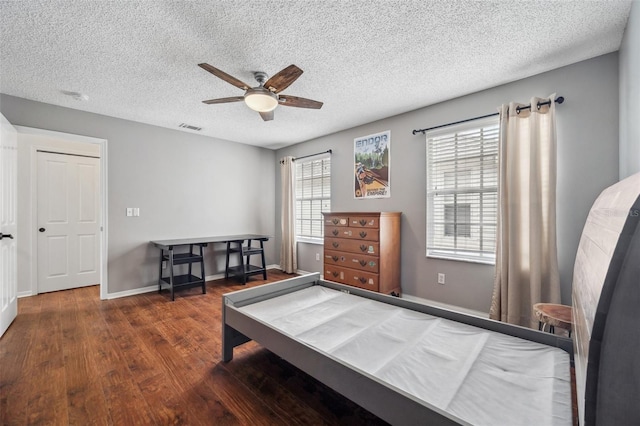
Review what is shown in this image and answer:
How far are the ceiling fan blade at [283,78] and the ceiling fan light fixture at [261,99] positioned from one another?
0.05 meters

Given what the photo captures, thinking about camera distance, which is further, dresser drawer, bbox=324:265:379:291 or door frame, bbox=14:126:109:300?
door frame, bbox=14:126:109:300

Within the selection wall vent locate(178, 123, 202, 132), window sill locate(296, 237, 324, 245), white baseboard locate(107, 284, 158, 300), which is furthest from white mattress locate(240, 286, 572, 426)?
wall vent locate(178, 123, 202, 132)

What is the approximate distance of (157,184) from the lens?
4.09m

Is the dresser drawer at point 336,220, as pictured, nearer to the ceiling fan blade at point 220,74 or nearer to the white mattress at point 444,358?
the white mattress at point 444,358

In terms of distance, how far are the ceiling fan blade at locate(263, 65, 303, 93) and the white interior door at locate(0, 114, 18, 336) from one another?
8.01 feet

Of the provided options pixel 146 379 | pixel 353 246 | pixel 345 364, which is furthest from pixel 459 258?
pixel 146 379

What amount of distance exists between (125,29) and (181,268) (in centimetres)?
332

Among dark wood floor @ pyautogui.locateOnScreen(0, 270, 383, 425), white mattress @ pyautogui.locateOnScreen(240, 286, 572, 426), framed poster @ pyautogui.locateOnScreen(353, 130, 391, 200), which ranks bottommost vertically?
dark wood floor @ pyautogui.locateOnScreen(0, 270, 383, 425)

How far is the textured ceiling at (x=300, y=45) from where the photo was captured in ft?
5.80

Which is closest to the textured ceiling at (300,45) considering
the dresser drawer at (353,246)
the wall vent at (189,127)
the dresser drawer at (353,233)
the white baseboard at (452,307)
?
the wall vent at (189,127)

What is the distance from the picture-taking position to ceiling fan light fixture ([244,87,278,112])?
230cm

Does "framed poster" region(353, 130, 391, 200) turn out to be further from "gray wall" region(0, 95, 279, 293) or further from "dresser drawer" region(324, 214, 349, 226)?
"gray wall" region(0, 95, 279, 293)

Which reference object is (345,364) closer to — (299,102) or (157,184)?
(299,102)

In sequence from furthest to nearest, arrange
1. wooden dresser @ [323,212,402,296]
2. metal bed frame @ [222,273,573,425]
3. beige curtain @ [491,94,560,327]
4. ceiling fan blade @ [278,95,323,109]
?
wooden dresser @ [323,212,402,296], ceiling fan blade @ [278,95,323,109], beige curtain @ [491,94,560,327], metal bed frame @ [222,273,573,425]
